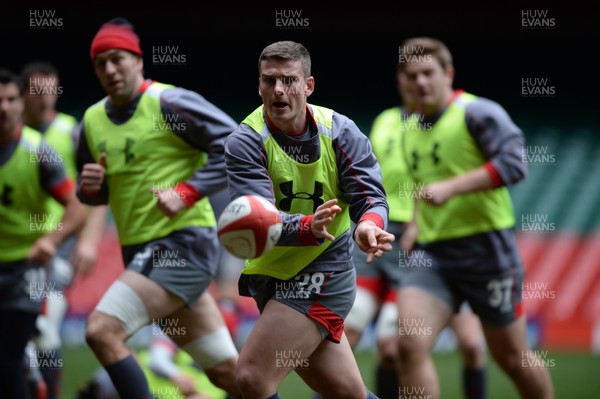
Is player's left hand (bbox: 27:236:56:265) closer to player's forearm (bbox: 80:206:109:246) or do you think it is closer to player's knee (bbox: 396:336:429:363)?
player's forearm (bbox: 80:206:109:246)

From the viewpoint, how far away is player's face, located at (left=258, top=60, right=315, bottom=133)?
4715mm

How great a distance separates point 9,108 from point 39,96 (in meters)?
1.93

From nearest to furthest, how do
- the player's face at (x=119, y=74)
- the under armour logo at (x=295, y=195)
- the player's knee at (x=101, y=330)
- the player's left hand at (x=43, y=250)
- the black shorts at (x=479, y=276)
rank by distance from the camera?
the under armour logo at (x=295, y=195)
the player's knee at (x=101, y=330)
the player's face at (x=119, y=74)
the black shorts at (x=479, y=276)
the player's left hand at (x=43, y=250)

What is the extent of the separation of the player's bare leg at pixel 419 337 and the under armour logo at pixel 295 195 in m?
1.66

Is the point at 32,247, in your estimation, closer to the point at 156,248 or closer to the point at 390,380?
the point at 156,248

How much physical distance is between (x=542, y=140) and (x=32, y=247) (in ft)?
43.2

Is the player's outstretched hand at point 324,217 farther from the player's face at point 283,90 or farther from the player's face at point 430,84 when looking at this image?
the player's face at point 430,84

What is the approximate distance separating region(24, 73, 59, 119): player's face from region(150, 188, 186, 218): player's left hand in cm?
348

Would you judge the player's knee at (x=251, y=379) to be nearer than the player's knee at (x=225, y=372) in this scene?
Yes

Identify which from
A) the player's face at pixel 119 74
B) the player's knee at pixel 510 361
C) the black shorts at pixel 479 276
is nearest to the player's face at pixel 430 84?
the black shorts at pixel 479 276

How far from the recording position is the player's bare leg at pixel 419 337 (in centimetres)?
622

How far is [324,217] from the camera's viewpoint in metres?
4.39

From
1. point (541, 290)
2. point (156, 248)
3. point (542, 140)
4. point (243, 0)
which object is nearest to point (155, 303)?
point (156, 248)

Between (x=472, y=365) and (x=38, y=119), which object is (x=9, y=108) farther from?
(x=472, y=365)
